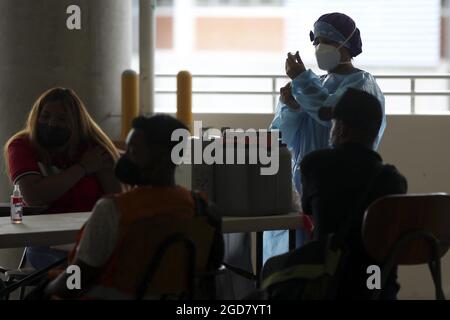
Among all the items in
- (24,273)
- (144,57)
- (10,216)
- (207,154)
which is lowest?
(24,273)

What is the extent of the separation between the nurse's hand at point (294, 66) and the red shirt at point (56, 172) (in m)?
0.95

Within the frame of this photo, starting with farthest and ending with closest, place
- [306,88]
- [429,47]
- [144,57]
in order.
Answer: [429,47] → [144,57] → [306,88]

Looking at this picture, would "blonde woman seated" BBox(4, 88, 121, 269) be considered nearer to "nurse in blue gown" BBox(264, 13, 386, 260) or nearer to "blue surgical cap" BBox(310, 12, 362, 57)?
"nurse in blue gown" BBox(264, 13, 386, 260)

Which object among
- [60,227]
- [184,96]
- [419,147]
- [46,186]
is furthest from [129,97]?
[60,227]

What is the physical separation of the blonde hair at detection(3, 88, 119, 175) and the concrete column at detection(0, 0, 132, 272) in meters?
1.04

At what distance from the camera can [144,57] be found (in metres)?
4.84

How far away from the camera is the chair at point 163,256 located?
237 cm

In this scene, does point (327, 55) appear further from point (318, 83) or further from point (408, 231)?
point (408, 231)

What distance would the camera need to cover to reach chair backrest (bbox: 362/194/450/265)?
2562mm

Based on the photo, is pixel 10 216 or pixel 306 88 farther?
pixel 306 88
